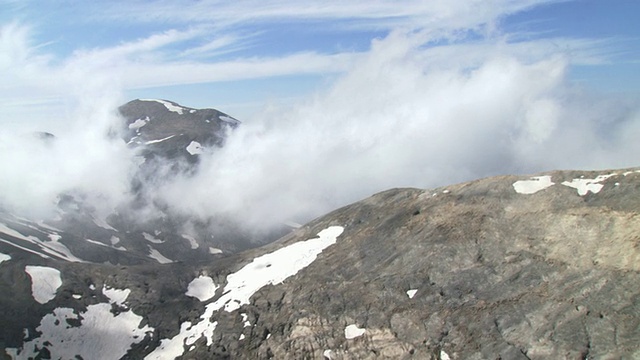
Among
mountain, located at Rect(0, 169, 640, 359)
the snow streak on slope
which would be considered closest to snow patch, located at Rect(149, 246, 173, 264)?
the snow streak on slope

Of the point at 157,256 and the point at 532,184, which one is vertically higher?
the point at 532,184

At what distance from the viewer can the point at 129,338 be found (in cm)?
6962

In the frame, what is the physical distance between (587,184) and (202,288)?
204ft

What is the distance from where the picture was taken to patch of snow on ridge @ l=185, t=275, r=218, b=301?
3152 inches

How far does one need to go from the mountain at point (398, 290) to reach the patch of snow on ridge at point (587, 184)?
0.82 feet

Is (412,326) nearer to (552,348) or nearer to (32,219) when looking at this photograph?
(552,348)

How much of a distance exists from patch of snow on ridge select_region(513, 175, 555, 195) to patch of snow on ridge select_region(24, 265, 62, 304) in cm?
7356

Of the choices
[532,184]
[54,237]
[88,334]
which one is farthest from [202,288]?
[54,237]

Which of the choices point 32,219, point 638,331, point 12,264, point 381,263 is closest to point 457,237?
point 381,263

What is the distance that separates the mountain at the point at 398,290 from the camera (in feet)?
153

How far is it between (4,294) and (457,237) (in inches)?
2756

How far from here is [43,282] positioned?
260ft

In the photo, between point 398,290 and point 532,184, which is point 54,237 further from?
point 532,184

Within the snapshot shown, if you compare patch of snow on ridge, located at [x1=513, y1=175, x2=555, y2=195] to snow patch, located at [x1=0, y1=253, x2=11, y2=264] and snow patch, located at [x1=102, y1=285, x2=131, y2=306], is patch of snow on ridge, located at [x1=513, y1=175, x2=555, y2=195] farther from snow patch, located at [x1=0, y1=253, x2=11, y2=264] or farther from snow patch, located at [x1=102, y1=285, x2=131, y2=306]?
snow patch, located at [x1=0, y1=253, x2=11, y2=264]
